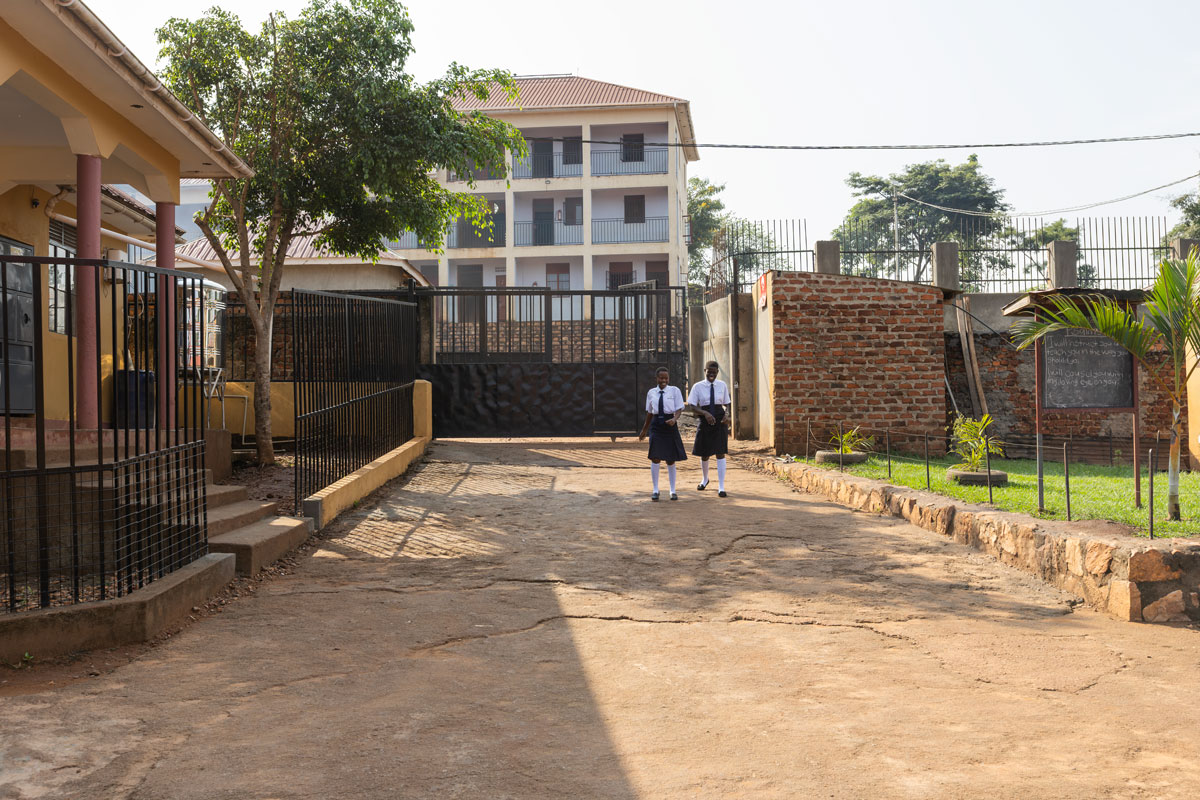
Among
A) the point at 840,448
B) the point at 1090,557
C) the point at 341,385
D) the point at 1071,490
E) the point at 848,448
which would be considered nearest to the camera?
the point at 1090,557

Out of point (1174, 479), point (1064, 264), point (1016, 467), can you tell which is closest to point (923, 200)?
point (1064, 264)

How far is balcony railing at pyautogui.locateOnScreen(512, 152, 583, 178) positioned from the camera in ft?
115

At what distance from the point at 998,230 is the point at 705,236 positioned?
1031 inches

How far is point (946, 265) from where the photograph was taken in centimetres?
1573

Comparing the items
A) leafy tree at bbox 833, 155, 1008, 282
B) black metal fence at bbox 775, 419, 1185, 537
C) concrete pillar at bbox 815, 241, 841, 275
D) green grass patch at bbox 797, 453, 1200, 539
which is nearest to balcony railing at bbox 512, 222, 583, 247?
leafy tree at bbox 833, 155, 1008, 282

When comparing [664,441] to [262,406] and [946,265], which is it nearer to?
[262,406]

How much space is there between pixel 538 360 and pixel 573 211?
20723 mm

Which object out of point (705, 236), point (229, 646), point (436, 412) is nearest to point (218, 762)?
point (229, 646)

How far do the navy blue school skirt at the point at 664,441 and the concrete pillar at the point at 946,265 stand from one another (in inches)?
277

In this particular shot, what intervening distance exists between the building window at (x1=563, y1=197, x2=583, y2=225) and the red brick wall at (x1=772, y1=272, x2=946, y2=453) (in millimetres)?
22289

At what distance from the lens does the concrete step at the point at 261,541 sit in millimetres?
6637

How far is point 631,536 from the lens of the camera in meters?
8.34

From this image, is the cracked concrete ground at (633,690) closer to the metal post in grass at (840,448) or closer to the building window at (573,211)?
the metal post in grass at (840,448)

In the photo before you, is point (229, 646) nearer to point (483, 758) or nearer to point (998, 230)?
point (483, 758)
